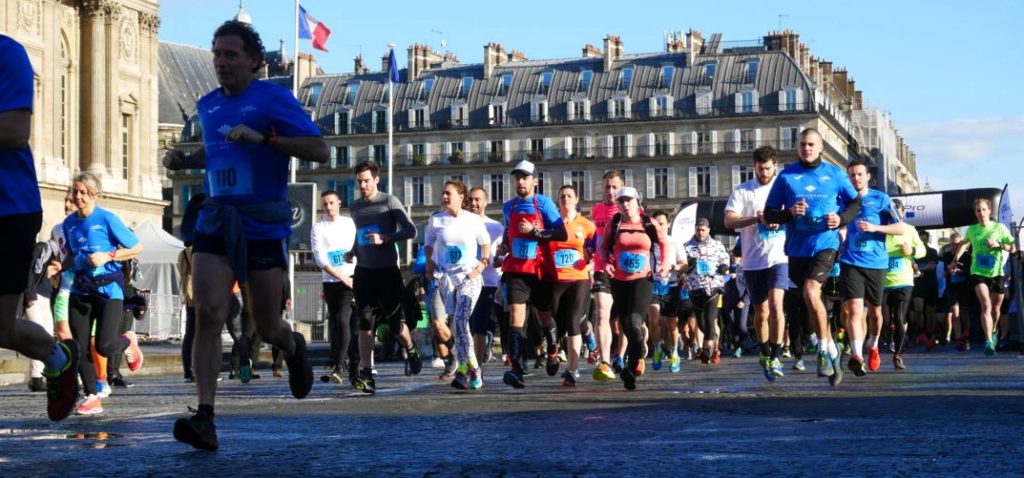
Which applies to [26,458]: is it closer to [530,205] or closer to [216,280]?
[216,280]

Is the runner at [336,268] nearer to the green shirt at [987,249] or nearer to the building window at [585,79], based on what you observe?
the green shirt at [987,249]

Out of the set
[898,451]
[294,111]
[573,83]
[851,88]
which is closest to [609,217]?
[294,111]

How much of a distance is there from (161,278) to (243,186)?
4060cm

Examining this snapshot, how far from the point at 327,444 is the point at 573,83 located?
4272 inches

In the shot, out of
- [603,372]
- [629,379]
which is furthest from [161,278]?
[629,379]

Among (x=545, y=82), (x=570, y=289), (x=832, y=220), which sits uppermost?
(x=545, y=82)

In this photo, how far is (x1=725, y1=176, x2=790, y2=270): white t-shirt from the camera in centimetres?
1541

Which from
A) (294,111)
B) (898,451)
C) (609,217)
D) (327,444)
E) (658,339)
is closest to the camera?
(898,451)

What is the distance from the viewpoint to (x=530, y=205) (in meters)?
15.1

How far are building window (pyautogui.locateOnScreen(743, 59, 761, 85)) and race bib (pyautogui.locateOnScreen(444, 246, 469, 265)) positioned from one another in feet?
317

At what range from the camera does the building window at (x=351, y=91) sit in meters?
121

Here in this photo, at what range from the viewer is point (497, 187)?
115 metres

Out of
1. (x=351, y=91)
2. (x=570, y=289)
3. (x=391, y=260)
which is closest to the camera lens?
(x=391, y=260)

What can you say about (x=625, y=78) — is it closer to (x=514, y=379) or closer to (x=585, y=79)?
(x=585, y=79)
